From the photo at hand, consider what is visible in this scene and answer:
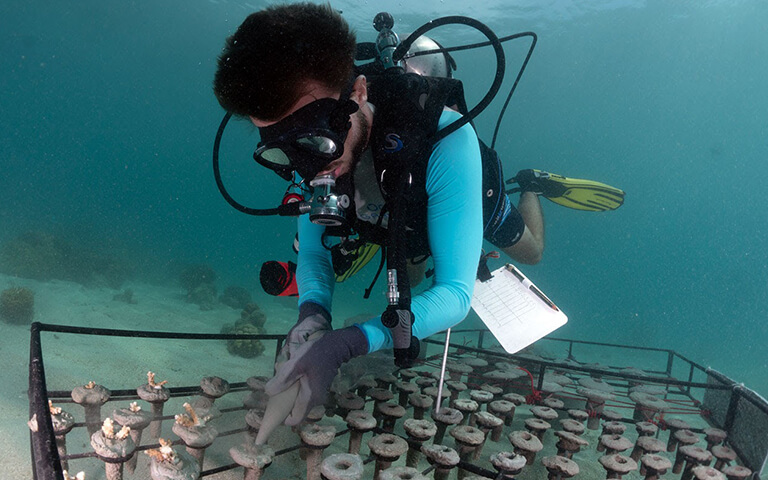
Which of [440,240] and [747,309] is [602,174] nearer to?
[747,309]

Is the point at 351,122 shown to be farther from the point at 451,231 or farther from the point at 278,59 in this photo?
the point at 451,231

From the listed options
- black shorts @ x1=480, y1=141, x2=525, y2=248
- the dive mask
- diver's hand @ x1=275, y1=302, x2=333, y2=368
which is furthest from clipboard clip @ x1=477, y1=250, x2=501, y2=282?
the dive mask

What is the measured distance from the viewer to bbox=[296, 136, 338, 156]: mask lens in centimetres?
199

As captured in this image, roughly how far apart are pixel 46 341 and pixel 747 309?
10393 centimetres

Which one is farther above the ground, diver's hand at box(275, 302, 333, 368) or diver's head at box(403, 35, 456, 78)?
Answer: diver's head at box(403, 35, 456, 78)

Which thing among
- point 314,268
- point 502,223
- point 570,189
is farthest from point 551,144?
point 314,268

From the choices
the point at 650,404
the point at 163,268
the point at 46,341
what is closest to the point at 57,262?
the point at 163,268

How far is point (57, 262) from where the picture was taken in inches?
617

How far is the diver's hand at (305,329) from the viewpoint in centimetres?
248

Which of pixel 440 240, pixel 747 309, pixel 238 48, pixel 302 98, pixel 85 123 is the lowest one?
pixel 747 309

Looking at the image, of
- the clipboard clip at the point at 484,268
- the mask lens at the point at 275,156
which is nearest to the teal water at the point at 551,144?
the mask lens at the point at 275,156

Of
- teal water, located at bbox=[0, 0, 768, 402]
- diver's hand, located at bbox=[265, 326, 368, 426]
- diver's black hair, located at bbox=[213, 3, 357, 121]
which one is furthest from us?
teal water, located at bbox=[0, 0, 768, 402]

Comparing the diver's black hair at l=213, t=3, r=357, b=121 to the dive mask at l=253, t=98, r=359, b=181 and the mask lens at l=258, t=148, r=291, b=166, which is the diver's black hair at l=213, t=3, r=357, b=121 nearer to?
the dive mask at l=253, t=98, r=359, b=181

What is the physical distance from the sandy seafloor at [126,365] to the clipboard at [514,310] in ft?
3.57
